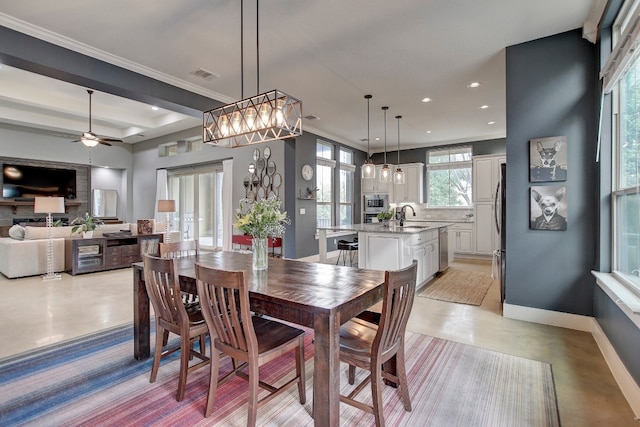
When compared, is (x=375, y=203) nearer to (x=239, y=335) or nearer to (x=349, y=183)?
(x=349, y=183)

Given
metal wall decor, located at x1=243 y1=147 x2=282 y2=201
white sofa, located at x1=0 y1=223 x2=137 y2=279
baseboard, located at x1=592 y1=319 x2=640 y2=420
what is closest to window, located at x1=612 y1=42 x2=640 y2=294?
baseboard, located at x1=592 y1=319 x2=640 y2=420

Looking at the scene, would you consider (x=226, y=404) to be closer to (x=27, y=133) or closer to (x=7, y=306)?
(x=7, y=306)

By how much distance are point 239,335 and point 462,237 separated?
6928mm

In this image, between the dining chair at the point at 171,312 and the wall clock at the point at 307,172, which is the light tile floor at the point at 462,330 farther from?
the wall clock at the point at 307,172

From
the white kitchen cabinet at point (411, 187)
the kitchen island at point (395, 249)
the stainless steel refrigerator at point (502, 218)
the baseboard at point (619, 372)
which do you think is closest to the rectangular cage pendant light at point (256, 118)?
the kitchen island at point (395, 249)

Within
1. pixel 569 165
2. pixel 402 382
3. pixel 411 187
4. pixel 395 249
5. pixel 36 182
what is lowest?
pixel 402 382

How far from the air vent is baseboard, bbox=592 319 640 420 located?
15.7 ft

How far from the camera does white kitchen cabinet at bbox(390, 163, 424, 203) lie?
26.5 feet

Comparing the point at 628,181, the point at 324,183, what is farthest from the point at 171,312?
the point at 324,183

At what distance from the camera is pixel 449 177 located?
26.0 feet

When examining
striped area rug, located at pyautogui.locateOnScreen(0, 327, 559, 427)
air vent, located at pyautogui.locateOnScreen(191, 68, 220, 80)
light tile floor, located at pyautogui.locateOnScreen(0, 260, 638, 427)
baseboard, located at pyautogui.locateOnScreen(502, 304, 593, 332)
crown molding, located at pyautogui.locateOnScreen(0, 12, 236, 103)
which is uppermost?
air vent, located at pyautogui.locateOnScreen(191, 68, 220, 80)

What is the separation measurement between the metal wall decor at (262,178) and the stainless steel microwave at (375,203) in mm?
3278

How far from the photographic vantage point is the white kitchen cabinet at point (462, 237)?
7297mm

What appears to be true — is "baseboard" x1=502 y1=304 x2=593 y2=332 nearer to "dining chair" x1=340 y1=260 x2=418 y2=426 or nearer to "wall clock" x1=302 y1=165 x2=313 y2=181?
"dining chair" x1=340 y1=260 x2=418 y2=426
